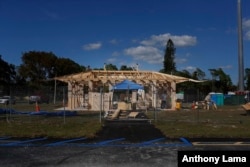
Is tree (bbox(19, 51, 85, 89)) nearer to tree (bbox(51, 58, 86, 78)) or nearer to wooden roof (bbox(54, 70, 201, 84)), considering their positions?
tree (bbox(51, 58, 86, 78))

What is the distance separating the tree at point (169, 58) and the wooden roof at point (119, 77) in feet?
216

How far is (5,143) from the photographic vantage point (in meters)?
13.9

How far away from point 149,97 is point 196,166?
38084 millimetres

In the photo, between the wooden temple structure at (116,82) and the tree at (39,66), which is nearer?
the wooden temple structure at (116,82)

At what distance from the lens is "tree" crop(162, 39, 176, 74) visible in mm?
110312

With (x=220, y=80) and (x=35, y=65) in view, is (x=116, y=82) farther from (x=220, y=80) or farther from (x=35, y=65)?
(x=220, y=80)

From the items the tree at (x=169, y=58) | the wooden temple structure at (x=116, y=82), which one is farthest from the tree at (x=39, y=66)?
the wooden temple structure at (x=116, y=82)

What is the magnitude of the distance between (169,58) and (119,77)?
230 ft

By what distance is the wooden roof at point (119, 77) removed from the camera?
42438 millimetres

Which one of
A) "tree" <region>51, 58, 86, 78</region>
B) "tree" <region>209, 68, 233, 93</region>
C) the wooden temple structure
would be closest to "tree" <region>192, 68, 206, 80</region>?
"tree" <region>209, 68, 233, 93</region>

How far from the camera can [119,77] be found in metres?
43.3

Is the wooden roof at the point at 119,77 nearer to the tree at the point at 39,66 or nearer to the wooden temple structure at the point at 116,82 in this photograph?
the wooden temple structure at the point at 116,82

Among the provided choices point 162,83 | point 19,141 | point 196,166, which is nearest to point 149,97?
point 162,83

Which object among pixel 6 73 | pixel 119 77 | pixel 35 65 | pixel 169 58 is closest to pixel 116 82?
pixel 119 77
